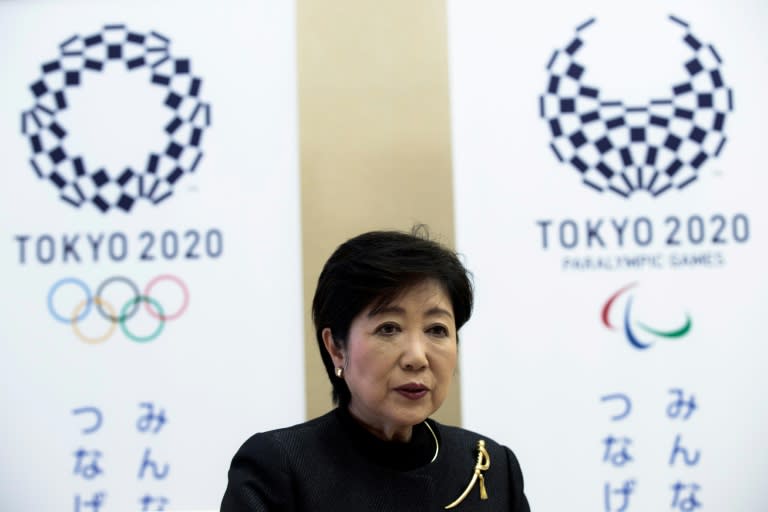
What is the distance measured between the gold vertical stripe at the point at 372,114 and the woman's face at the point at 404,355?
161 centimetres

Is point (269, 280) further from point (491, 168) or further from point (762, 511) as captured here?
point (762, 511)

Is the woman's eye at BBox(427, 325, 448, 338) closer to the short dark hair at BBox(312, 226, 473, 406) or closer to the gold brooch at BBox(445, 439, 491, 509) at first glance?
the short dark hair at BBox(312, 226, 473, 406)

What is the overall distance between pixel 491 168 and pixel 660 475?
47.9 inches

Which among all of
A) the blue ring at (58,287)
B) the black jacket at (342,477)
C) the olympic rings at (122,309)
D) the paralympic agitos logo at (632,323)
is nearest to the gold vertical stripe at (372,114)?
the olympic rings at (122,309)

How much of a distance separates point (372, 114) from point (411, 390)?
1.79 meters

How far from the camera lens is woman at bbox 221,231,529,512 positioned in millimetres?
1258

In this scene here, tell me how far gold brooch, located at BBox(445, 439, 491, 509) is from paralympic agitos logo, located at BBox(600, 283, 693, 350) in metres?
1.53

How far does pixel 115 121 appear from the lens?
9.73ft

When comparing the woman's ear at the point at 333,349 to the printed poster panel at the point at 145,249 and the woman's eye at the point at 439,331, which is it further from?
the printed poster panel at the point at 145,249

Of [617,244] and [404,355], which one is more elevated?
[617,244]

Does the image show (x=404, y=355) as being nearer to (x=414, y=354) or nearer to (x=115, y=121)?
(x=414, y=354)

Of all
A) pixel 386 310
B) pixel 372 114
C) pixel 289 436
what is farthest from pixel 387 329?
pixel 372 114

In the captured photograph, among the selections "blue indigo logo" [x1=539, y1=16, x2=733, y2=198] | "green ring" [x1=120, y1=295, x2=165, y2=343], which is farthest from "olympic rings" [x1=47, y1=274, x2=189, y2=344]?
"blue indigo logo" [x1=539, y1=16, x2=733, y2=198]

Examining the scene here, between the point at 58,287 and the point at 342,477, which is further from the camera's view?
the point at 58,287
